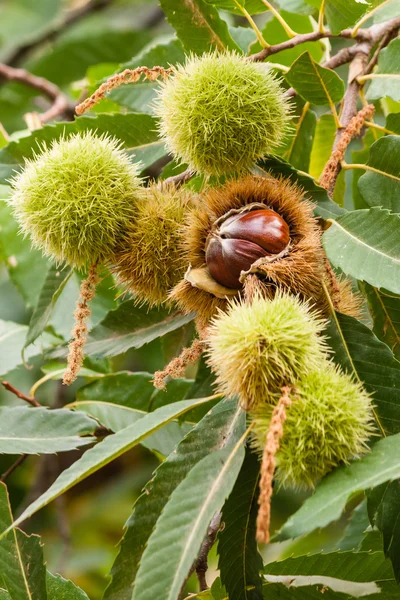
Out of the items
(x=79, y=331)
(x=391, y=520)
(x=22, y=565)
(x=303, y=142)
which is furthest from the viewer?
(x=303, y=142)

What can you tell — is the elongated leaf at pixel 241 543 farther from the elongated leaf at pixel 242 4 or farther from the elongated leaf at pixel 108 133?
the elongated leaf at pixel 242 4

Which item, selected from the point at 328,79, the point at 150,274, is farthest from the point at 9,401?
the point at 328,79

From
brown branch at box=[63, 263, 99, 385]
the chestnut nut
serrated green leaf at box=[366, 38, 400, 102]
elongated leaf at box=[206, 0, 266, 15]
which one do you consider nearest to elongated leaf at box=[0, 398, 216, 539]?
brown branch at box=[63, 263, 99, 385]

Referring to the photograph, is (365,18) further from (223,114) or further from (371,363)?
(371,363)

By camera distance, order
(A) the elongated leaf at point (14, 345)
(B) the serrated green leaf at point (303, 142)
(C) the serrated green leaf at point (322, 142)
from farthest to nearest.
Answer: (A) the elongated leaf at point (14, 345) → (C) the serrated green leaf at point (322, 142) → (B) the serrated green leaf at point (303, 142)

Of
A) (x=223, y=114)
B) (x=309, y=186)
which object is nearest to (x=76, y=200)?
(x=223, y=114)

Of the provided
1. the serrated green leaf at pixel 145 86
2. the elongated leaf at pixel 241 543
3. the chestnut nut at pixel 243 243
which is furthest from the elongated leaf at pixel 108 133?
the elongated leaf at pixel 241 543

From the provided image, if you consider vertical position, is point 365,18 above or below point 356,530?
above
